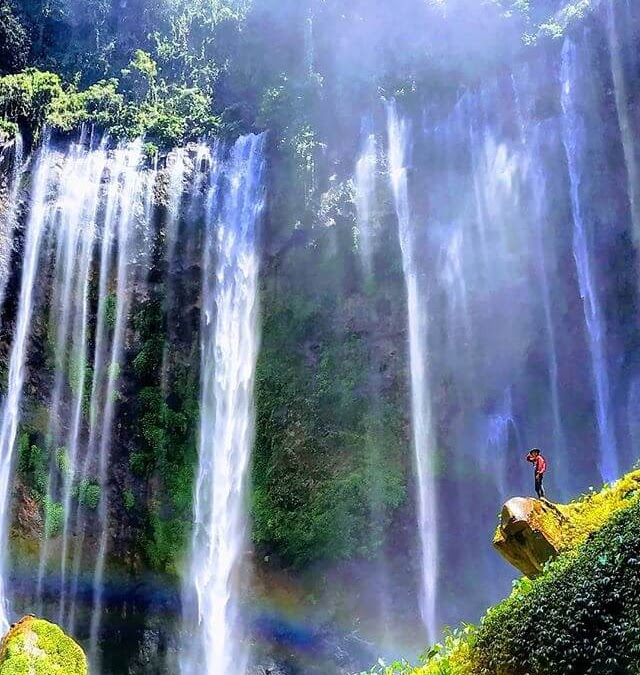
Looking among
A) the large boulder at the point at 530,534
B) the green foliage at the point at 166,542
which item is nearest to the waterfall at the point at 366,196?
the green foliage at the point at 166,542

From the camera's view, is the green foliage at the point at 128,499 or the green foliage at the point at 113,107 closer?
the green foliage at the point at 128,499

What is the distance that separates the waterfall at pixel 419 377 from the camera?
16016mm

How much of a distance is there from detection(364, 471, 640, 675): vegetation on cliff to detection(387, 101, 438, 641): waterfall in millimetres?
10832

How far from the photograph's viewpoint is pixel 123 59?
24297mm

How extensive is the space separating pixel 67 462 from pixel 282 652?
778 cm

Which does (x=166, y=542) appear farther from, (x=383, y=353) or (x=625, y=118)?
(x=625, y=118)

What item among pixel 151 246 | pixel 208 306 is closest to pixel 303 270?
pixel 208 306

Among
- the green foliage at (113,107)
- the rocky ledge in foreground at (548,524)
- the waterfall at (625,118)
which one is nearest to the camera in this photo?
the rocky ledge in foreground at (548,524)

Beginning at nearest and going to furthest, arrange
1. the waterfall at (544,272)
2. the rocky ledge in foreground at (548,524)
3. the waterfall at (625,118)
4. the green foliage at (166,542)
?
the rocky ledge in foreground at (548,524), the waterfall at (544,272), the waterfall at (625,118), the green foliage at (166,542)

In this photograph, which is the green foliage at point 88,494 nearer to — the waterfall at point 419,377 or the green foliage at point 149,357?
the green foliage at point 149,357

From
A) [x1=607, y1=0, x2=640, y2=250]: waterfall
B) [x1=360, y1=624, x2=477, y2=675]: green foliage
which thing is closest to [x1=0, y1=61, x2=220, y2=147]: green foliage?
[x1=607, y1=0, x2=640, y2=250]: waterfall

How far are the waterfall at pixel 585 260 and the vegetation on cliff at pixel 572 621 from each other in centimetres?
1045

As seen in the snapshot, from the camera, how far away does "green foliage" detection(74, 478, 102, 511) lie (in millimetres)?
18312

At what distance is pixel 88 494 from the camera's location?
1833 cm
